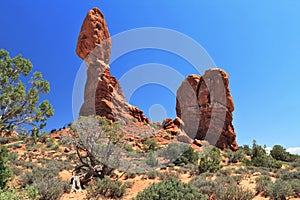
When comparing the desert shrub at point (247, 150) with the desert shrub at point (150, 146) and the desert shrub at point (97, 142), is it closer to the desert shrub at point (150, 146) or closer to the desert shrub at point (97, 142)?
the desert shrub at point (150, 146)

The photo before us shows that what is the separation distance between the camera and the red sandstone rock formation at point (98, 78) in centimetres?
3941

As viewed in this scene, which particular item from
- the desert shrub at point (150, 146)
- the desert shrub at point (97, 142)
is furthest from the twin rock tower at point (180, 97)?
the desert shrub at point (97, 142)

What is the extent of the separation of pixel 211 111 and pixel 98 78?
69.3ft

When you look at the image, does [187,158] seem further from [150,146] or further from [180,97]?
[180,97]

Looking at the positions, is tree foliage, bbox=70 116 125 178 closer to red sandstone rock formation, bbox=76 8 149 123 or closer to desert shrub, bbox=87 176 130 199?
desert shrub, bbox=87 176 130 199

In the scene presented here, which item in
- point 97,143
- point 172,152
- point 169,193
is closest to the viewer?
point 169,193

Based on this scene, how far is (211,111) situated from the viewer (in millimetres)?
39219

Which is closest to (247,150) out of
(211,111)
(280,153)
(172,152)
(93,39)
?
(280,153)

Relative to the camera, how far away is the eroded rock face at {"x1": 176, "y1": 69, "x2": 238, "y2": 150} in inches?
1494

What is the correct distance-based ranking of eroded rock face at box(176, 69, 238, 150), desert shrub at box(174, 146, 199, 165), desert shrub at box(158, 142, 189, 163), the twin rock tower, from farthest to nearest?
the twin rock tower → eroded rock face at box(176, 69, 238, 150) → desert shrub at box(158, 142, 189, 163) → desert shrub at box(174, 146, 199, 165)

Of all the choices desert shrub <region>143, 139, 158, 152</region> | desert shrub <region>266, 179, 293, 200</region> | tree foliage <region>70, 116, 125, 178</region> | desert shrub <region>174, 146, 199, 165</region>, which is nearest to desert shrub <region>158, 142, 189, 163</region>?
desert shrub <region>174, 146, 199, 165</region>

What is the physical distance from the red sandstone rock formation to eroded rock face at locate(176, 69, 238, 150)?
1189 cm

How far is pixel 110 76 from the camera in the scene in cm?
4234

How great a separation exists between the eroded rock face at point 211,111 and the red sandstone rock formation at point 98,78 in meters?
11.9
